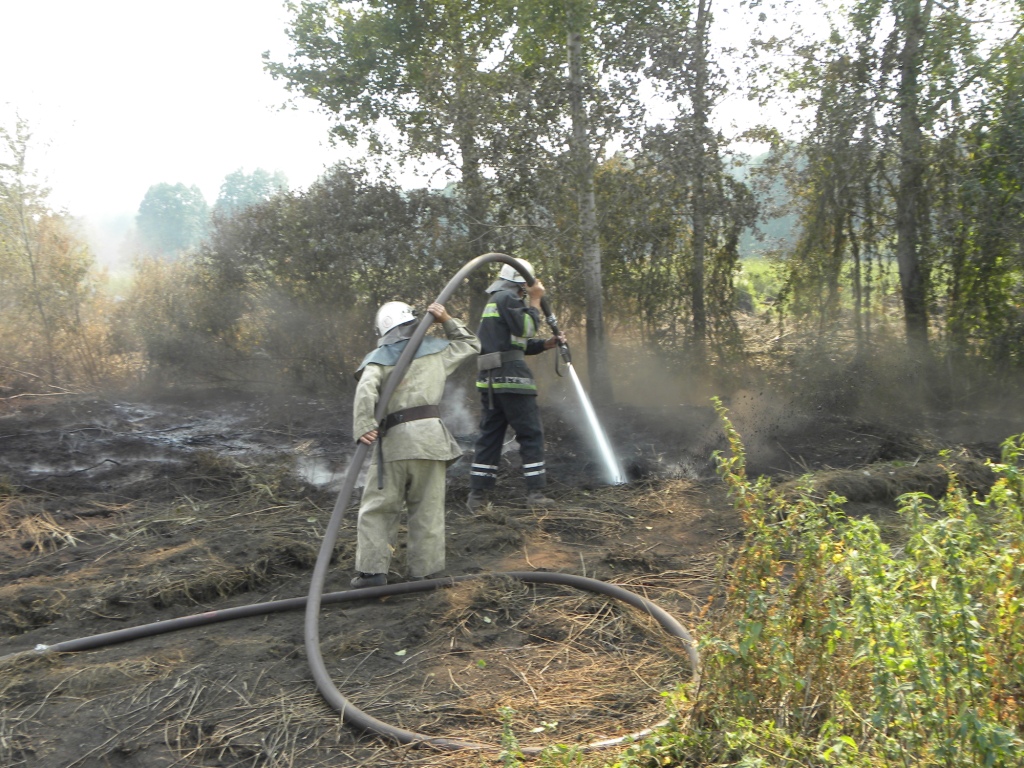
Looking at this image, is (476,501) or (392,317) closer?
(392,317)

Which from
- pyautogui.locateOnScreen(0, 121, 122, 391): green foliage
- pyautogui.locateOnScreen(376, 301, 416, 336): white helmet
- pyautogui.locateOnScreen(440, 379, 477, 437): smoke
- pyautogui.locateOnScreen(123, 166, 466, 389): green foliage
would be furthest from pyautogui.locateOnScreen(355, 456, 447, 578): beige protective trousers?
pyautogui.locateOnScreen(0, 121, 122, 391): green foliage

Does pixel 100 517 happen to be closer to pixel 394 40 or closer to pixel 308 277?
pixel 308 277

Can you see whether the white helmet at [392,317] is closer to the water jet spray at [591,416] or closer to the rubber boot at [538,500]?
the water jet spray at [591,416]

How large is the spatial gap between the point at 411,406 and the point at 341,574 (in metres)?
1.19

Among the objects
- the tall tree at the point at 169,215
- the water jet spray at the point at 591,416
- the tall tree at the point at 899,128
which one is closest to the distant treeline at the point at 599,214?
the tall tree at the point at 899,128

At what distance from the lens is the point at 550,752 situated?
297cm

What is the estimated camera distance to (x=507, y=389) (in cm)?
700

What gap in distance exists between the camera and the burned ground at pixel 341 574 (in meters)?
3.73

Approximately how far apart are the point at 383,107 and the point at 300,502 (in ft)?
21.0

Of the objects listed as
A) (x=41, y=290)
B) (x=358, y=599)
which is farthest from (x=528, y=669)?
(x=41, y=290)

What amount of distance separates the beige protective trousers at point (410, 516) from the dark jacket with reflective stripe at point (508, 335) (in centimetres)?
175

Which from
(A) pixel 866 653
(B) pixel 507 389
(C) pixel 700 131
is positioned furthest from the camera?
(C) pixel 700 131

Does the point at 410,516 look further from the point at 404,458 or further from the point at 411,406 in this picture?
the point at 411,406

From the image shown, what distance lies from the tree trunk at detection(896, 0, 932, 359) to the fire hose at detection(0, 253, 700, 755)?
5896 mm
